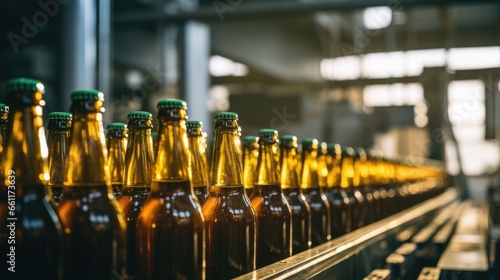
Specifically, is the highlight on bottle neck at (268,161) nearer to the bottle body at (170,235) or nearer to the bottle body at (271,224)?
the bottle body at (271,224)

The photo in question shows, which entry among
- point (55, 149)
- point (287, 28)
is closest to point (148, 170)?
point (55, 149)

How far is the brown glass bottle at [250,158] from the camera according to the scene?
1331mm

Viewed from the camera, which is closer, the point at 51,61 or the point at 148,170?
the point at 148,170

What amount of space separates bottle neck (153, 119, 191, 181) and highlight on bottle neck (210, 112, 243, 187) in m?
0.18

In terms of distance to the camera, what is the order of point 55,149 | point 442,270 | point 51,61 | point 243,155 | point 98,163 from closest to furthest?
point 98,163
point 55,149
point 243,155
point 442,270
point 51,61

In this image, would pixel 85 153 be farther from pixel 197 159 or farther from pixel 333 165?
pixel 333 165

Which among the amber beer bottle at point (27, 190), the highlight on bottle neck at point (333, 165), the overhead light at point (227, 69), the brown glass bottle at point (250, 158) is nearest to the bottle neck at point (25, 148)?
the amber beer bottle at point (27, 190)

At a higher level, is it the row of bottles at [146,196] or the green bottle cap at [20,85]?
the green bottle cap at [20,85]

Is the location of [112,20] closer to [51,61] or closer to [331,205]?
[51,61]

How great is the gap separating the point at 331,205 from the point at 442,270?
0.39 metres

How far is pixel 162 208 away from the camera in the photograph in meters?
0.88

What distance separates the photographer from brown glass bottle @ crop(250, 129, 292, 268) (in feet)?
3.92

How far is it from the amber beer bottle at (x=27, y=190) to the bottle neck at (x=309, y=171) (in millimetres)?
917

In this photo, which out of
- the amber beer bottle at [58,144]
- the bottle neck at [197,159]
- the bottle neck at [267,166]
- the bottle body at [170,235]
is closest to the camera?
the bottle body at [170,235]
